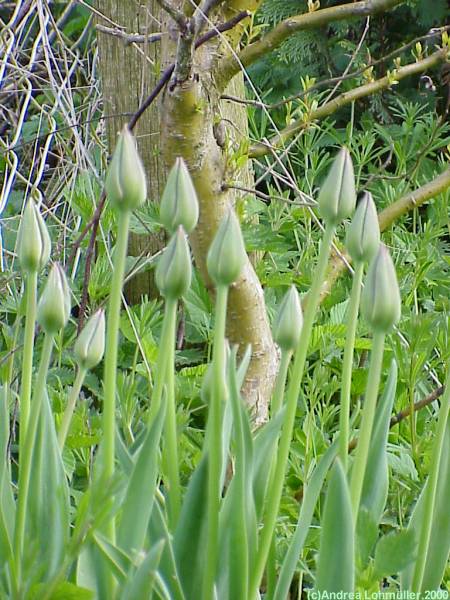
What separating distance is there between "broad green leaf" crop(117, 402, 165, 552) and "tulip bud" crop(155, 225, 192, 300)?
0.09m

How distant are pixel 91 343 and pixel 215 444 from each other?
134 millimetres

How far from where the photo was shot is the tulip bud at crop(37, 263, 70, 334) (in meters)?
0.67

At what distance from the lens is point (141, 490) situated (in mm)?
671

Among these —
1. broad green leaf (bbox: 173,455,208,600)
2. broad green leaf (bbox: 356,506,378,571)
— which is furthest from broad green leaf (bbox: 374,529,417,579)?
broad green leaf (bbox: 173,455,208,600)

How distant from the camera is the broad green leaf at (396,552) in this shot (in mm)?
653

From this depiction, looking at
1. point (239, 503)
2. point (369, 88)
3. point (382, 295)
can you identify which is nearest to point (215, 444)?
point (239, 503)

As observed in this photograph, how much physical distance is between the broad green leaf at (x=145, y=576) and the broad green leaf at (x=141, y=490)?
7cm

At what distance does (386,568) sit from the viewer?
0.66 metres

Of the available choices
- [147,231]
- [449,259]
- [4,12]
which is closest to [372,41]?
[4,12]

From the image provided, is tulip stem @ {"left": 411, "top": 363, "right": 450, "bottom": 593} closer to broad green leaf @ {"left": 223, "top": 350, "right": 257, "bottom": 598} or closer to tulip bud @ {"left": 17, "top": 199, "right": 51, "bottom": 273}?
broad green leaf @ {"left": 223, "top": 350, "right": 257, "bottom": 598}

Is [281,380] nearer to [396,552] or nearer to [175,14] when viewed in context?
[396,552]

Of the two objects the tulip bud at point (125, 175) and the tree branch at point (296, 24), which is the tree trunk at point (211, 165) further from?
the tulip bud at point (125, 175)

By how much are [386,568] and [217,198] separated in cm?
80

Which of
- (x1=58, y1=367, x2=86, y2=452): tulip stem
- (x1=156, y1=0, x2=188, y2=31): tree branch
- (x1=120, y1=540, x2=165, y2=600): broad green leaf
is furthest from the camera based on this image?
(x1=156, y1=0, x2=188, y2=31): tree branch
